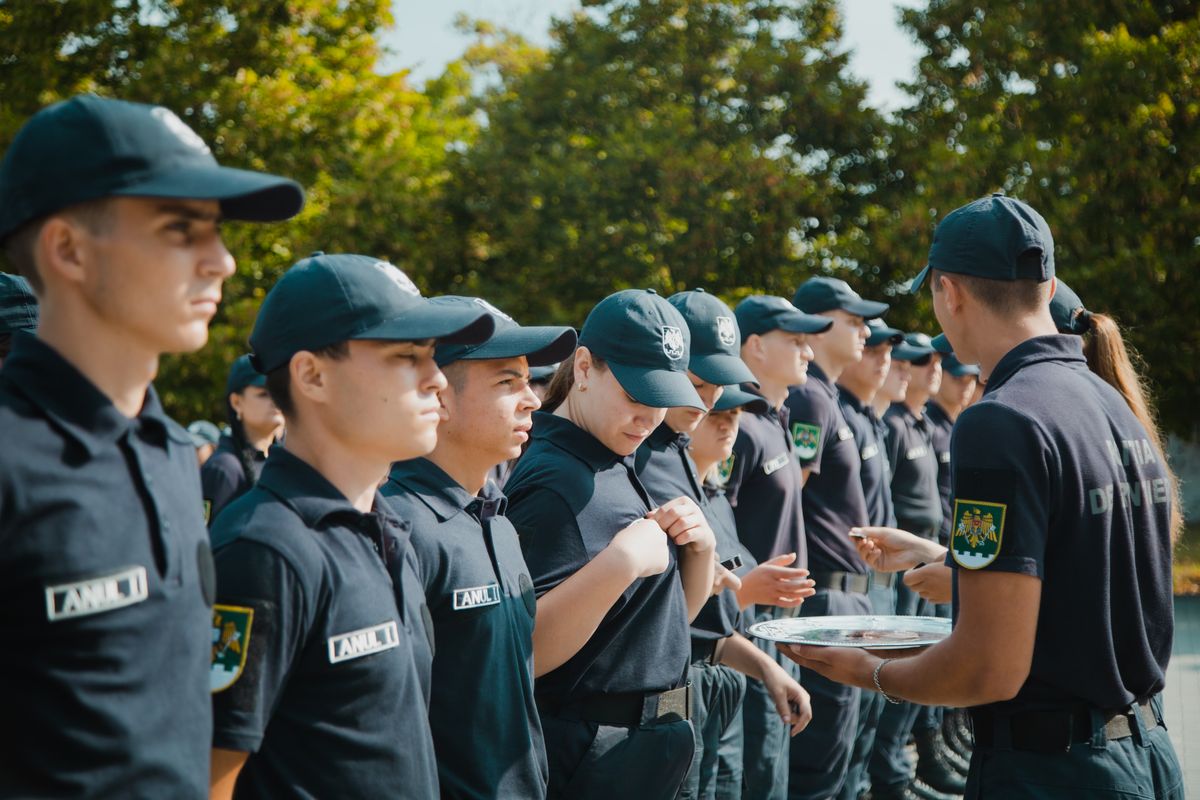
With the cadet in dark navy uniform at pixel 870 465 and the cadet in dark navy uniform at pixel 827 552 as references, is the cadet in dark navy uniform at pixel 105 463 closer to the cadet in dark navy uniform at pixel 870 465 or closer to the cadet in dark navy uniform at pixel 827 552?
the cadet in dark navy uniform at pixel 827 552

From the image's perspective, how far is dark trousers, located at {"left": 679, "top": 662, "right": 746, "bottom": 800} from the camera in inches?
199

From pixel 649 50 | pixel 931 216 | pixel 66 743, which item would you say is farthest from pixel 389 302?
pixel 649 50

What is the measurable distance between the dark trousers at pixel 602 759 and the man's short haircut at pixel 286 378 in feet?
4.95

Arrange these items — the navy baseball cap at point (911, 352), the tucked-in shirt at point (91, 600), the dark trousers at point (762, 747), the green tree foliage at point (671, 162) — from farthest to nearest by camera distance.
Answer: the green tree foliage at point (671, 162) → the navy baseball cap at point (911, 352) → the dark trousers at point (762, 747) → the tucked-in shirt at point (91, 600)

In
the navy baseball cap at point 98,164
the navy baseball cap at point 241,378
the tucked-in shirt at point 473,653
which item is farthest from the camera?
the navy baseball cap at point 241,378

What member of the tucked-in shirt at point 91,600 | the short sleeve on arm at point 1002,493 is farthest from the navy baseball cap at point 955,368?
the tucked-in shirt at point 91,600

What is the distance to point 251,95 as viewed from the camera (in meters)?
19.8

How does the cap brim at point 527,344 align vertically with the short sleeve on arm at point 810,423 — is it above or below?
above

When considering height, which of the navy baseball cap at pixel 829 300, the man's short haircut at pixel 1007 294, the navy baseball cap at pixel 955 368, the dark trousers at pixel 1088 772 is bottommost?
the dark trousers at pixel 1088 772

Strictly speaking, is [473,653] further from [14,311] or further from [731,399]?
[731,399]

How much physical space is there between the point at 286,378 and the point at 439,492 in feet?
2.18

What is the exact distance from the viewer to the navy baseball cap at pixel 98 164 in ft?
6.82

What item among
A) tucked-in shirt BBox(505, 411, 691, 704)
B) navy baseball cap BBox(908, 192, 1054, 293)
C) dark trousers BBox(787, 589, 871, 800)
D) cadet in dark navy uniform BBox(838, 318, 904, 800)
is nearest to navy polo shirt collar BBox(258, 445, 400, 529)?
tucked-in shirt BBox(505, 411, 691, 704)

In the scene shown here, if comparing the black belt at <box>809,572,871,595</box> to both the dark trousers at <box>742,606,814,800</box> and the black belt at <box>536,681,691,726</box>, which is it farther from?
the black belt at <box>536,681,691,726</box>
